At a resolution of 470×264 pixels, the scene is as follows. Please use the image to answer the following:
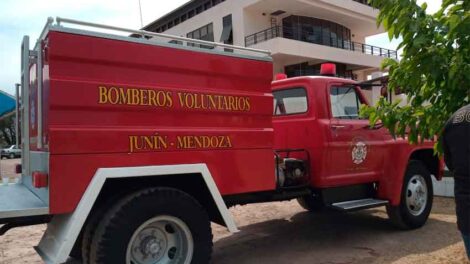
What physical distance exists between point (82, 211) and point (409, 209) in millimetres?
4952

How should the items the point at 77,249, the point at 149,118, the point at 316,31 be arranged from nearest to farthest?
the point at 149,118, the point at 77,249, the point at 316,31

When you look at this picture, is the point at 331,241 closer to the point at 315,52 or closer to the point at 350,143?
the point at 350,143

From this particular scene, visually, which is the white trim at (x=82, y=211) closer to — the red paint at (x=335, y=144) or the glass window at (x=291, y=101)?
the red paint at (x=335, y=144)

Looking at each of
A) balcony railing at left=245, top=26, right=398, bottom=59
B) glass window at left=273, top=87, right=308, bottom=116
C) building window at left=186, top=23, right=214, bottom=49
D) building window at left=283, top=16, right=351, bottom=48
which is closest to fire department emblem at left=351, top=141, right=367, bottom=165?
glass window at left=273, top=87, right=308, bottom=116

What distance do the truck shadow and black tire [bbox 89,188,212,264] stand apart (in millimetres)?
1326

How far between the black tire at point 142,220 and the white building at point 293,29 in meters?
22.3

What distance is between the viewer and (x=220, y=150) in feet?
15.9

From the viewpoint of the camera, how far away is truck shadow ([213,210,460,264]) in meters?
5.84

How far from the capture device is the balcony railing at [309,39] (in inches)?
1121

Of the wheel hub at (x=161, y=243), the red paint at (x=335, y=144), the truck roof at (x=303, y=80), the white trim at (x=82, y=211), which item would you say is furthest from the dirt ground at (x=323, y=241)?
the truck roof at (x=303, y=80)

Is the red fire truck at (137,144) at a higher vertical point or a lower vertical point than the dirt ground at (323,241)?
higher

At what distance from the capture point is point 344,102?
6.73 meters

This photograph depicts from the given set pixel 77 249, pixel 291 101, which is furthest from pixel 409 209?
pixel 77 249

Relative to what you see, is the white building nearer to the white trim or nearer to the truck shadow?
the truck shadow
